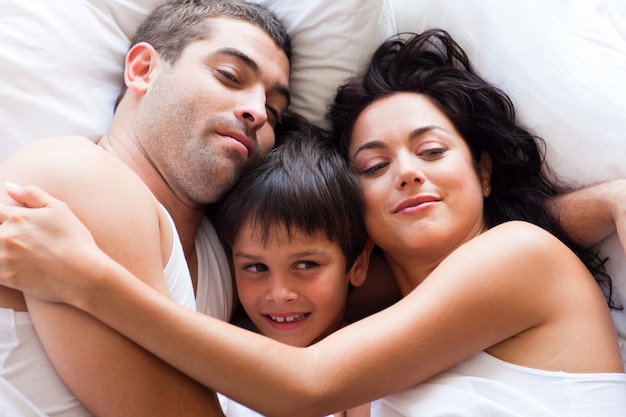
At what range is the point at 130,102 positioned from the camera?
4.78 feet

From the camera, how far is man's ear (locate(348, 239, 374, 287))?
4.82 feet

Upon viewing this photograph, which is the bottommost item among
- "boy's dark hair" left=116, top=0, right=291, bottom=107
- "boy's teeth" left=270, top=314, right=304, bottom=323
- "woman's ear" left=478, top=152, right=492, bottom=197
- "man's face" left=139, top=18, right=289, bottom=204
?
"boy's teeth" left=270, top=314, right=304, bottom=323

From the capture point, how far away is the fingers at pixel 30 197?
1036mm

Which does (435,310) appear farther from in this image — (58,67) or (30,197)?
(58,67)

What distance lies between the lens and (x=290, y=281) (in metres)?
1.37

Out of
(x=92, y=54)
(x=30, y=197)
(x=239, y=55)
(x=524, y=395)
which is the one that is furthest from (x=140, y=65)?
(x=524, y=395)

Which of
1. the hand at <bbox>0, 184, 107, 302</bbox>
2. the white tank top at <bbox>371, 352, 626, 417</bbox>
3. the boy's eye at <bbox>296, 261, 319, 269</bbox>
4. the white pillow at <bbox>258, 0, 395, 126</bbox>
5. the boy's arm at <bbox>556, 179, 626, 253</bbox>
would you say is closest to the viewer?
the hand at <bbox>0, 184, 107, 302</bbox>

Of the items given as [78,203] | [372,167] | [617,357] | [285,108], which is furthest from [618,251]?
[78,203]

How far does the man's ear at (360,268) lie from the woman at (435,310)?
0.22 ft

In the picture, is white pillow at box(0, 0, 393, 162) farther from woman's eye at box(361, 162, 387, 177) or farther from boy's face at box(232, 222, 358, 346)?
boy's face at box(232, 222, 358, 346)

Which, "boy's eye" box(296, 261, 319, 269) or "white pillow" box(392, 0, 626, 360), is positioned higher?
"white pillow" box(392, 0, 626, 360)

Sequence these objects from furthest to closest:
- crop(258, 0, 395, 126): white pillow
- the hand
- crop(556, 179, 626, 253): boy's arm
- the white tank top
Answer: crop(258, 0, 395, 126): white pillow, crop(556, 179, 626, 253): boy's arm, the white tank top, the hand

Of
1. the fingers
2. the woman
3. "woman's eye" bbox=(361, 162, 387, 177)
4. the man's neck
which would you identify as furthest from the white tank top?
the fingers

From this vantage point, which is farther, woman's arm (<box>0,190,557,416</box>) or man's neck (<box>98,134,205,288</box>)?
man's neck (<box>98,134,205,288</box>)
